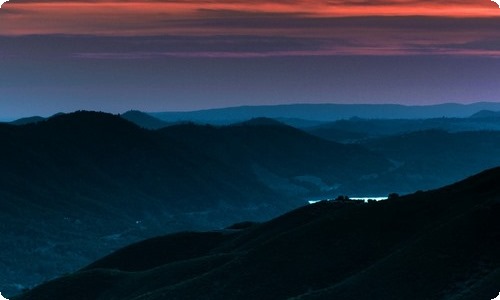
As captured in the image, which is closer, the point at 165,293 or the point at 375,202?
the point at 165,293

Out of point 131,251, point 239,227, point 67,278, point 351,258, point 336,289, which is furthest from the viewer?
point 239,227

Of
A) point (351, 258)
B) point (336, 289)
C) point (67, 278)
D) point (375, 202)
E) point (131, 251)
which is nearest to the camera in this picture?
point (336, 289)

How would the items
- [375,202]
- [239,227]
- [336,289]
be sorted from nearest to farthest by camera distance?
[336,289], [375,202], [239,227]

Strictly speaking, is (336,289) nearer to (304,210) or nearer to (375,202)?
(375,202)

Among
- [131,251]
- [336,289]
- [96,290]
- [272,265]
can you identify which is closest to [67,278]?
[96,290]

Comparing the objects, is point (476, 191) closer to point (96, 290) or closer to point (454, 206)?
point (454, 206)

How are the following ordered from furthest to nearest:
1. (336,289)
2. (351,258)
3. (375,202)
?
(375,202) < (351,258) < (336,289)
